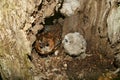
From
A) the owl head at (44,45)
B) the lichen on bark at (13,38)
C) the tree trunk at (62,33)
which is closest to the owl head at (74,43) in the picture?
the tree trunk at (62,33)

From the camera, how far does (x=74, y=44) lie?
462cm

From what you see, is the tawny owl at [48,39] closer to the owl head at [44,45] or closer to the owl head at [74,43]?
the owl head at [44,45]

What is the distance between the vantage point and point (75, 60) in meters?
4.72

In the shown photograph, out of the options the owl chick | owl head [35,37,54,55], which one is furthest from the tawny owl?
the owl chick

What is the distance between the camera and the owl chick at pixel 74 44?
4.63 m

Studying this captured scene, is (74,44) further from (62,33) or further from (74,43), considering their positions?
(62,33)

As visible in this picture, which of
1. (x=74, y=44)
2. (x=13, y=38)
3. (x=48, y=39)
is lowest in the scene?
(x=74, y=44)

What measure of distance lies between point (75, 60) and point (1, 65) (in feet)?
5.31

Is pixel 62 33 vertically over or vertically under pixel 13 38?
under

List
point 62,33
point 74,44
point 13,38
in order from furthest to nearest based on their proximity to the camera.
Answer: point 62,33 < point 74,44 < point 13,38

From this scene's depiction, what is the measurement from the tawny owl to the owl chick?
212mm

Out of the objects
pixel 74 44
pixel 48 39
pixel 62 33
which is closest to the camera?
pixel 74 44

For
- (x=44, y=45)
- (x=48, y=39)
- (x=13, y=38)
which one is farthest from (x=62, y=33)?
(x=13, y=38)

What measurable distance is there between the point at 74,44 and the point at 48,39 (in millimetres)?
508
